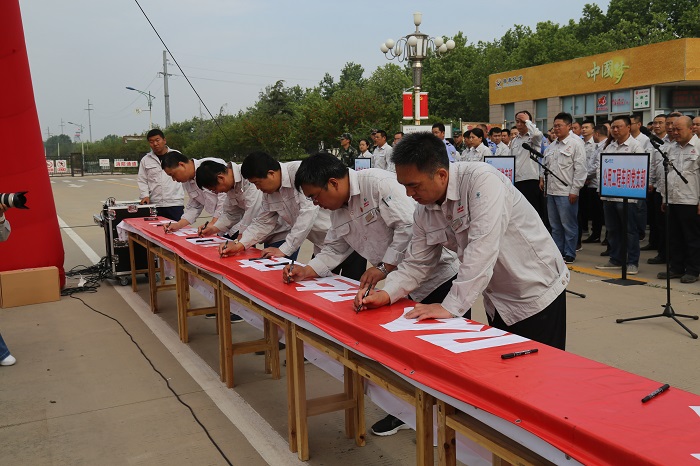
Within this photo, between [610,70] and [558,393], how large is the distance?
20767 mm

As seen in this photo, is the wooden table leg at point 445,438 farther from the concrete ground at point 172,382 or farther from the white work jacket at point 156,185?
the white work jacket at point 156,185

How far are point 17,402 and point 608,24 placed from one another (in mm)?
47161

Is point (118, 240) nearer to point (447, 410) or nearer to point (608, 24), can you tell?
point (447, 410)

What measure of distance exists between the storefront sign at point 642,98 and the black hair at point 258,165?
58.9 ft

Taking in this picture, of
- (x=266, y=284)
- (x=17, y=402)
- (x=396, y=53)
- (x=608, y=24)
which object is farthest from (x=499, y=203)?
(x=608, y=24)

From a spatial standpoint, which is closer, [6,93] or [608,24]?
[6,93]

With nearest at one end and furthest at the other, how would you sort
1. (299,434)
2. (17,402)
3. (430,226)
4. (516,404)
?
(516,404), (430,226), (299,434), (17,402)

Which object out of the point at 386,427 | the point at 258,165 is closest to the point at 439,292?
the point at 386,427

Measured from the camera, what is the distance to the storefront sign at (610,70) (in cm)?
1938

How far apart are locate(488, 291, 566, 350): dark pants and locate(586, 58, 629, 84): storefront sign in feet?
62.9

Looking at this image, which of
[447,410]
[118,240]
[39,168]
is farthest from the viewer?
[118,240]

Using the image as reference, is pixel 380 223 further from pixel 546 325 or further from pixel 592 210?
pixel 592 210

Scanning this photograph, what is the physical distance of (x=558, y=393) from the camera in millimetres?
1585

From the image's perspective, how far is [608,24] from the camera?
1697 inches
